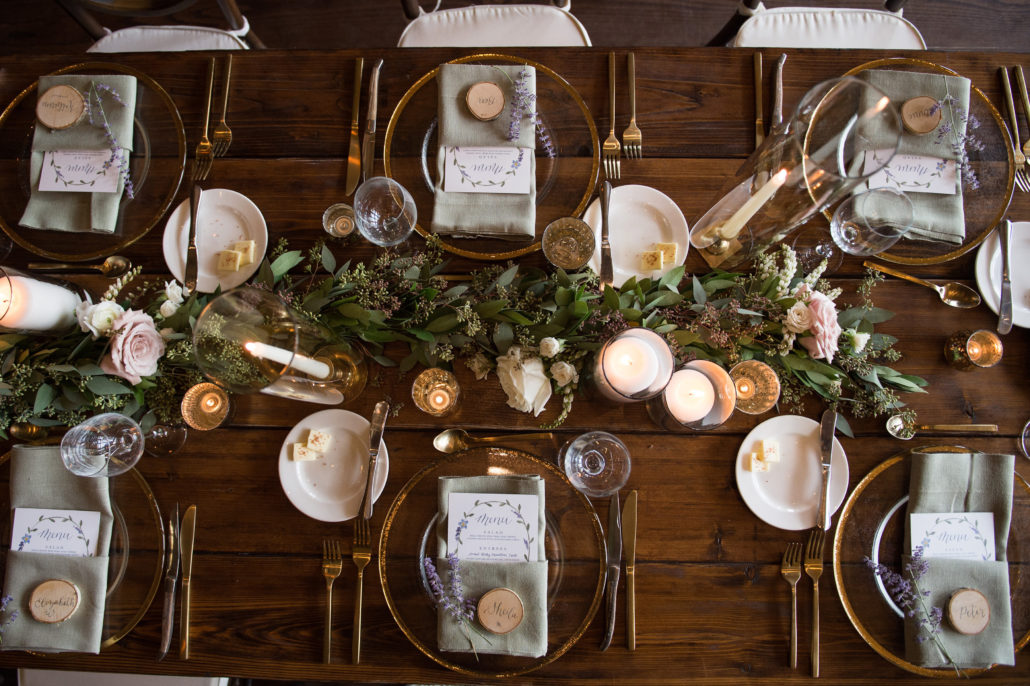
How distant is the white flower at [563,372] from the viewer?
1225mm

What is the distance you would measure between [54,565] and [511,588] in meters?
1.04

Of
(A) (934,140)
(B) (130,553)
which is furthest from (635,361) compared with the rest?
(B) (130,553)

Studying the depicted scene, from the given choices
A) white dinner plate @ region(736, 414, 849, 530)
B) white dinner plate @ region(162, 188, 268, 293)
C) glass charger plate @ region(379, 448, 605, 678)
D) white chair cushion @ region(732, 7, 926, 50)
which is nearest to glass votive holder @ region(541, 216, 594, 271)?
glass charger plate @ region(379, 448, 605, 678)

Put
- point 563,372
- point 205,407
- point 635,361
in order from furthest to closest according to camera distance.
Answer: point 205,407
point 563,372
point 635,361

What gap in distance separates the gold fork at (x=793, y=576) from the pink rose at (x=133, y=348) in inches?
58.1

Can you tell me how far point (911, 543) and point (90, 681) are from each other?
7.36 ft

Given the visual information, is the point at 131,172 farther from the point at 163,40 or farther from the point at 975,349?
the point at 975,349

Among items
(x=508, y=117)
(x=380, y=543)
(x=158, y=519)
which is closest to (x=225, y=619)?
(x=158, y=519)

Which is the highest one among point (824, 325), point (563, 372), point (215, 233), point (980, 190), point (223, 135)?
point (223, 135)

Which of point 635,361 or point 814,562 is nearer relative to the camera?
point 635,361

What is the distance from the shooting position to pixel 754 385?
1.29m

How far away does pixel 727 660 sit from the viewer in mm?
1268

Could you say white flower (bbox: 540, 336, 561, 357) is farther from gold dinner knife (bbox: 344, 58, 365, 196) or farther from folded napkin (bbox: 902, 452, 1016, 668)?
folded napkin (bbox: 902, 452, 1016, 668)

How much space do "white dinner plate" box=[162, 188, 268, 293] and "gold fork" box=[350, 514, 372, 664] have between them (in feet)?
2.11
